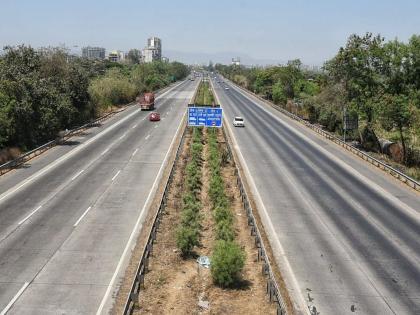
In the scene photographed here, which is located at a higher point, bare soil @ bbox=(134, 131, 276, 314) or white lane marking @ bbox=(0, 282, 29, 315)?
white lane marking @ bbox=(0, 282, 29, 315)

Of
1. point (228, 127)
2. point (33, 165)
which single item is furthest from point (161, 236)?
point (228, 127)

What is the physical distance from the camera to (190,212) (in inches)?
1103

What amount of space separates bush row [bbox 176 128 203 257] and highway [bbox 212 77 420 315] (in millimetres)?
3936

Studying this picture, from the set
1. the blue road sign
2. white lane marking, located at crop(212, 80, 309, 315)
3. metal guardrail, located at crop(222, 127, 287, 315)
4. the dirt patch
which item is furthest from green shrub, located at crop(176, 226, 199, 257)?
the blue road sign

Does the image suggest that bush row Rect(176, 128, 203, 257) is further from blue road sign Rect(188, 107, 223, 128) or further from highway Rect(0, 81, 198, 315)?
blue road sign Rect(188, 107, 223, 128)

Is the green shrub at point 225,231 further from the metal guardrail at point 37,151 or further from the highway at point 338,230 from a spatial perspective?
the metal guardrail at point 37,151

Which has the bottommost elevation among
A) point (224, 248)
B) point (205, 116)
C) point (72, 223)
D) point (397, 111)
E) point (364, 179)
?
point (72, 223)

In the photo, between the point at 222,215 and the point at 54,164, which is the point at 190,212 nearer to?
the point at 222,215

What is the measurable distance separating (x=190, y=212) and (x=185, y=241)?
15.5 ft

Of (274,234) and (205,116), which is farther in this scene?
(205,116)

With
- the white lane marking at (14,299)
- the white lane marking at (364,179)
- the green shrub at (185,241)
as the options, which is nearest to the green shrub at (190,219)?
the green shrub at (185,241)

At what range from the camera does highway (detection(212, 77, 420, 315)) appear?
1962 centimetres

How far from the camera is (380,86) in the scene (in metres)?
55.4

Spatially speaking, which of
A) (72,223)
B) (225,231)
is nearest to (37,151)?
(72,223)
